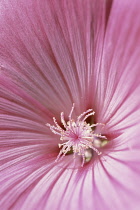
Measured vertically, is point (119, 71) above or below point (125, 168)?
above

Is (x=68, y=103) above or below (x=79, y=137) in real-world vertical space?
above

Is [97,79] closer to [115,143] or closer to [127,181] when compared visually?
[115,143]

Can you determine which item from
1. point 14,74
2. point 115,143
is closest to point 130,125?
point 115,143

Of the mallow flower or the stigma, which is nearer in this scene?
the mallow flower

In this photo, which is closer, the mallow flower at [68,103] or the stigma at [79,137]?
the mallow flower at [68,103]

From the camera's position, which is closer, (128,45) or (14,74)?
(128,45)

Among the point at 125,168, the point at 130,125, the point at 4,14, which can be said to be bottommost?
the point at 125,168

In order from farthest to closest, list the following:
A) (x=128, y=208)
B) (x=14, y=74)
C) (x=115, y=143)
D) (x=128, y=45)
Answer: (x=14, y=74) → (x=115, y=143) → (x=128, y=45) → (x=128, y=208)

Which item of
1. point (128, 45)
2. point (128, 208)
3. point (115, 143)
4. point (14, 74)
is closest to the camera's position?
point (128, 208)
